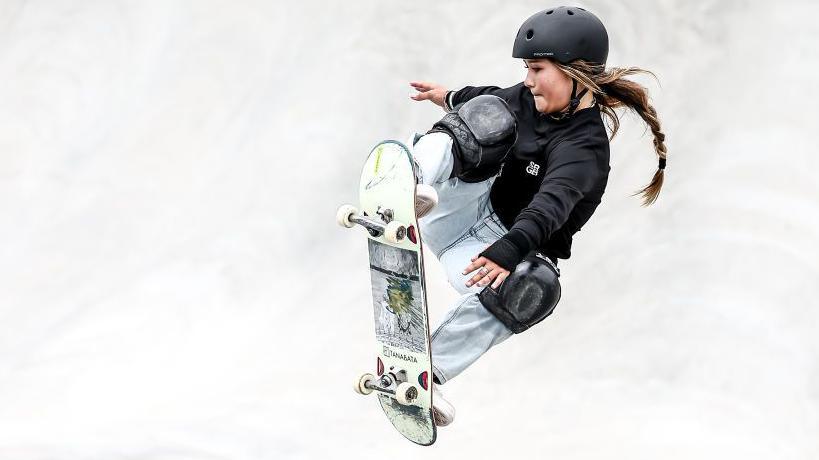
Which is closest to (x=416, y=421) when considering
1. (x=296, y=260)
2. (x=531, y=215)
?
(x=531, y=215)

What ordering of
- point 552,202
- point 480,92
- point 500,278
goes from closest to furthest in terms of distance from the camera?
point 500,278
point 552,202
point 480,92

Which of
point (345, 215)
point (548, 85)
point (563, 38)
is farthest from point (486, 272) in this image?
point (563, 38)

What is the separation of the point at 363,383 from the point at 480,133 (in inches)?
43.6

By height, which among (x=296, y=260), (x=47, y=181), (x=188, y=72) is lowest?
(x=296, y=260)

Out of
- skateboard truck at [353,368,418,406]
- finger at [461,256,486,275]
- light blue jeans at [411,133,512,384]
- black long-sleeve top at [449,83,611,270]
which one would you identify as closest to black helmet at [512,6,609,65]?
black long-sleeve top at [449,83,611,270]

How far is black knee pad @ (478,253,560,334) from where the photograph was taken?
5.11m

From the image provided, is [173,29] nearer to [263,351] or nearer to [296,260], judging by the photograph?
[296,260]

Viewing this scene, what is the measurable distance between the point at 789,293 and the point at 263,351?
9.99 ft

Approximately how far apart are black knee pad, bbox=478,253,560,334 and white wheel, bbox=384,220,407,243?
439mm

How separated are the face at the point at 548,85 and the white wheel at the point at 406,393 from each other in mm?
1254

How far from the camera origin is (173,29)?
29.5 feet

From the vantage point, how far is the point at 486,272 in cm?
479

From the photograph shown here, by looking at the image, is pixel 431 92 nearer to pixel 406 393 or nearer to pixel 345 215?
pixel 345 215

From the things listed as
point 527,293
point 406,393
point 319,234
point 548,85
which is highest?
point 319,234
